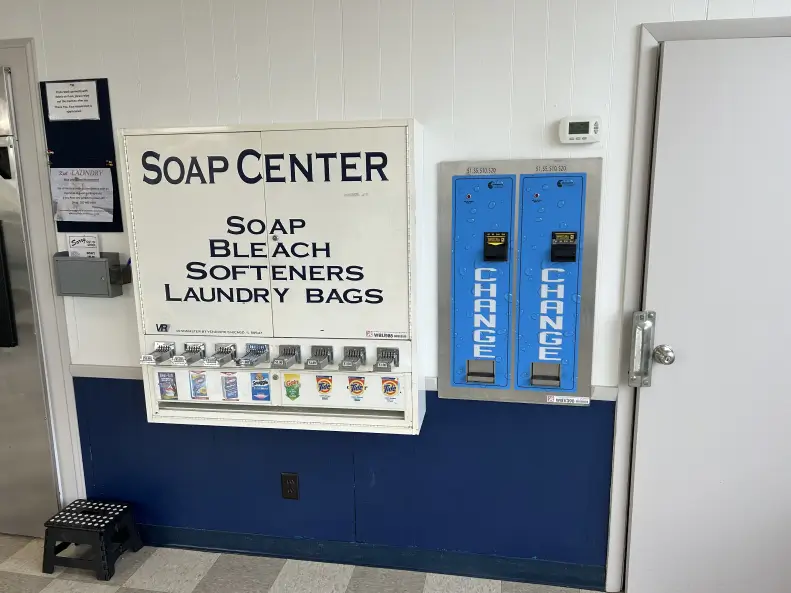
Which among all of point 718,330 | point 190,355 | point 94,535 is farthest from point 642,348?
point 94,535

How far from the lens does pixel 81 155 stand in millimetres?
2242

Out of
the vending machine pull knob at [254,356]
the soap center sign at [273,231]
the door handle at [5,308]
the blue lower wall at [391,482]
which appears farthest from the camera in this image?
the door handle at [5,308]

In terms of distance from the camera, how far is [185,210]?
6.61 ft

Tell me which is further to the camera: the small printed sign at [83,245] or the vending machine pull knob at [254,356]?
the small printed sign at [83,245]

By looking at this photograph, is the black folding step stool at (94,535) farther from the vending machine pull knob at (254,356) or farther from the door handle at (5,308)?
the vending machine pull knob at (254,356)

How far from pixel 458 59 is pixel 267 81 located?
2.36 feet

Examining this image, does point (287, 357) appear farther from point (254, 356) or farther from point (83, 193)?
point (83, 193)

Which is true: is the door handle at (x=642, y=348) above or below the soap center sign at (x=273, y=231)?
below

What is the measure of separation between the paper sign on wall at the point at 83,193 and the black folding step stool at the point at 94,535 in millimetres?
1260

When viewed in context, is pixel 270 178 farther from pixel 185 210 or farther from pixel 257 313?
pixel 257 313

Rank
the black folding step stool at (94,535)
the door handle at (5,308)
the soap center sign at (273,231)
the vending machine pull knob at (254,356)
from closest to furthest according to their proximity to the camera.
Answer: the soap center sign at (273,231)
the vending machine pull knob at (254,356)
the black folding step stool at (94,535)
the door handle at (5,308)

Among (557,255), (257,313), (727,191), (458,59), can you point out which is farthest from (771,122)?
(257,313)

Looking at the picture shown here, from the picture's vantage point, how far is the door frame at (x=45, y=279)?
2.24 metres

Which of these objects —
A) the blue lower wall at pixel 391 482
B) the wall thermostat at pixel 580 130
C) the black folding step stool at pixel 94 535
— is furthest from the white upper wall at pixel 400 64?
the black folding step stool at pixel 94 535
